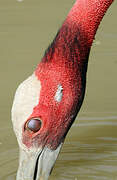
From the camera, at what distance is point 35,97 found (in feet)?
19.7

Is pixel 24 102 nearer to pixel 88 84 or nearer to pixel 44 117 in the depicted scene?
pixel 44 117

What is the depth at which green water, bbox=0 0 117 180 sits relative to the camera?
23.5 feet

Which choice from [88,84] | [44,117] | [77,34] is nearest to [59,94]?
[44,117]

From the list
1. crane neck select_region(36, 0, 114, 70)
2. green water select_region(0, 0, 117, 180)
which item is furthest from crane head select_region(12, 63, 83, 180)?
green water select_region(0, 0, 117, 180)

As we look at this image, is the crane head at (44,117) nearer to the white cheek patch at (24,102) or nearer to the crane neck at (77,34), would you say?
the white cheek patch at (24,102)

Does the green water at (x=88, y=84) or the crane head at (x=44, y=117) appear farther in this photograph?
the green water at (x=88, y=84)

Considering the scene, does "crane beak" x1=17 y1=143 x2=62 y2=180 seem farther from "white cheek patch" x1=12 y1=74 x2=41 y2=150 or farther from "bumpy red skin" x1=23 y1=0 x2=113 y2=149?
"white cheek patch" x1=12 y1=74 x2=41 y2=150

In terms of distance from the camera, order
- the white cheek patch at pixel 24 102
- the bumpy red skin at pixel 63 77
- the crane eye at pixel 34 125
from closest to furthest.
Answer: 1. the white cheek patch at pixel 24 102
2. the crane eye at pixel 34 125
3. the bumpy red skin at pixel 63 77

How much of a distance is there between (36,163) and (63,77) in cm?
76

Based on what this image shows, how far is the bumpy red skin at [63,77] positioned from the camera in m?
6.11

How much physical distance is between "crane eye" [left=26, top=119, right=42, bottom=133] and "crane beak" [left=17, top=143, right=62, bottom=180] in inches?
8.2

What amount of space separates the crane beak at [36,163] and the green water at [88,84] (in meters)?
0.57

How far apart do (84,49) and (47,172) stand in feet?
3.57

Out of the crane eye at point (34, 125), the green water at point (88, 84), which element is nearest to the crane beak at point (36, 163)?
the crane eye at point (34, 125)
